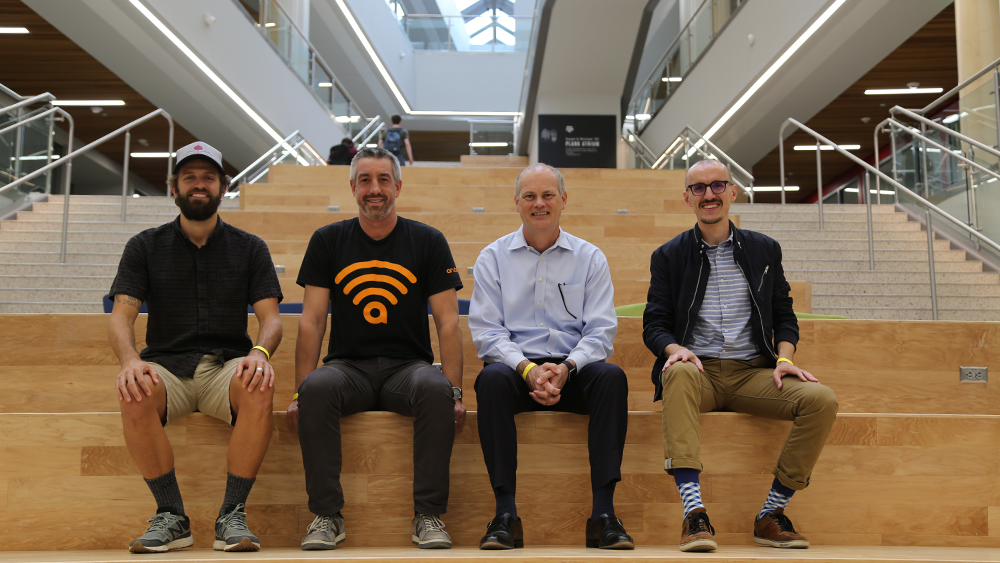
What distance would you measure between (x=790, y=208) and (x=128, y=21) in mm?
6287

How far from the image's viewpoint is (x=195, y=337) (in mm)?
2258

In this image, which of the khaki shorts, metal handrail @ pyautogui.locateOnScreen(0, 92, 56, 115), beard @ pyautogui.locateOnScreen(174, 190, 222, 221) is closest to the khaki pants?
the khaki shorts

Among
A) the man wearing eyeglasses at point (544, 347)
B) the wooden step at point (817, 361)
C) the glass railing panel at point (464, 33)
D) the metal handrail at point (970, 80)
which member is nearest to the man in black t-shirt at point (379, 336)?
the man wearing eyeglasses at point (544, 347)

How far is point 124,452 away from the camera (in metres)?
2.14

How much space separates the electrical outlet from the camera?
2.88 meters

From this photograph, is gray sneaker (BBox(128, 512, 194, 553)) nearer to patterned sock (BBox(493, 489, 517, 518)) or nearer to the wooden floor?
the wooden floor

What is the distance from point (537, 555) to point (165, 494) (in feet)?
3.13

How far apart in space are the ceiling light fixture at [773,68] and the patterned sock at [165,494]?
23.3 ft

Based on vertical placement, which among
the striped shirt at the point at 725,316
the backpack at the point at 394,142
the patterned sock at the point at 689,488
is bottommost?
the patterned sock at the point at 689,488

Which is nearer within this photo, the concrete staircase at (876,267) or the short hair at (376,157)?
the short hair at (376,157)

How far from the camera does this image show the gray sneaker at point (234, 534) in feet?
6.13

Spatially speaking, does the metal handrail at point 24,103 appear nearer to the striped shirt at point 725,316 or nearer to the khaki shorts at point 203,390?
the khaki shorts at point 203,390

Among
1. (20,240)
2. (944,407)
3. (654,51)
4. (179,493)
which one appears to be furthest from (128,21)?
(654,51)

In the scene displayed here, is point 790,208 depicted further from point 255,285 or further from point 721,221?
point 255,285
